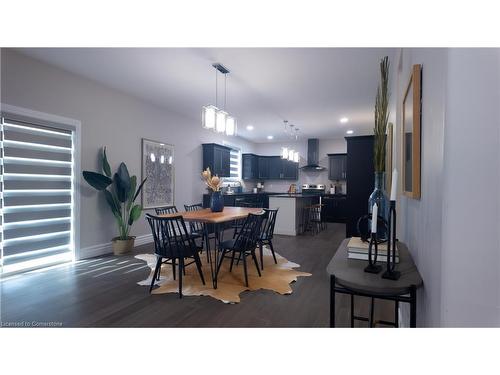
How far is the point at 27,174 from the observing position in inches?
138

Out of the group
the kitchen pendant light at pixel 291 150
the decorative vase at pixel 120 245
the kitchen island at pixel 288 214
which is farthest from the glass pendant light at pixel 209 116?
the kitchen pendant light at pixel 291 150

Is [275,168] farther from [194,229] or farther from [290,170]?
[194,229]

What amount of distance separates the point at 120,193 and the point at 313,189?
21.3 feet

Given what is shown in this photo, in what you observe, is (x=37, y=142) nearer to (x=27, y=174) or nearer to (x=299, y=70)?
(x=27, y=174)

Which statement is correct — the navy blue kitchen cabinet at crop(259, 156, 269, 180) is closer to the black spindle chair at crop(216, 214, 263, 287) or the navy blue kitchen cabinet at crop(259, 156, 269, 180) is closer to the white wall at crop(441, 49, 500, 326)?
the black spindle chair at crop(216, 214, 263, 287)

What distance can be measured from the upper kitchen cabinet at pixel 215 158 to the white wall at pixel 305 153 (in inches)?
121

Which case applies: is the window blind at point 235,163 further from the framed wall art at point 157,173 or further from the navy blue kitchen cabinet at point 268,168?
the framed wall art at point 157,173

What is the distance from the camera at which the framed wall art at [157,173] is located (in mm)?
5258
